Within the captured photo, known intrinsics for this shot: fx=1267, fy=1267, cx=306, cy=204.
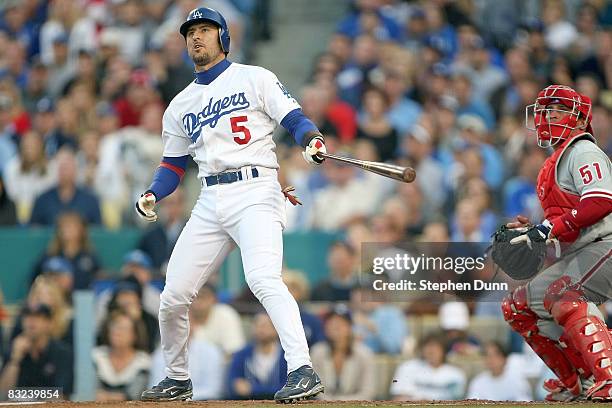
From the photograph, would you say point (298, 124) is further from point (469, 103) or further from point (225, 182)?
point (469, 103)

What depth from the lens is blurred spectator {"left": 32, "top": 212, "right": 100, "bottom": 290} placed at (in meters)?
10.2

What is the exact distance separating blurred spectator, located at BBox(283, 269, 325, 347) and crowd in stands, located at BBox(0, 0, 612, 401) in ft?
0.06

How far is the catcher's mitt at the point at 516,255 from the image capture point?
6.79 meters

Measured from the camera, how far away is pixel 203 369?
8.98 meters

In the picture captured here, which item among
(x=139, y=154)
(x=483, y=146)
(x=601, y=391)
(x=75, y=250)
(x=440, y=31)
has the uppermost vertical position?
(x=440, y=31)

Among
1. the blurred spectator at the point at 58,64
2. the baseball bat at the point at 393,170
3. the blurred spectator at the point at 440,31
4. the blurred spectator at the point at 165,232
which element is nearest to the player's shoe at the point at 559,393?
the baseball bat at the point at 393,170

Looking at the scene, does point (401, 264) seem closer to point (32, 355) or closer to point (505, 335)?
point (505, 335)

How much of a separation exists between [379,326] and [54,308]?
2.39 meters

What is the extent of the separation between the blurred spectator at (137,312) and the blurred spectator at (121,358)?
2 cm

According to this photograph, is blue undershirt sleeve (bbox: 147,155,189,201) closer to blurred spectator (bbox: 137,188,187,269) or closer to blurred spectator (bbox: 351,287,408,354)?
blurred spectator (bbox: 351,287,408,354)

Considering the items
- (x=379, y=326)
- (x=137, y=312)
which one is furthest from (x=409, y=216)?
(x=137, y=312)

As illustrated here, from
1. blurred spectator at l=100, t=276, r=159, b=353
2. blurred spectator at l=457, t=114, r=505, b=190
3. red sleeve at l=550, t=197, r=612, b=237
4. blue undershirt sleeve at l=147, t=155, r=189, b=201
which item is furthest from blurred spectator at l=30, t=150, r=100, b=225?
red sleeve at l=550, t=197, r=612, b=237

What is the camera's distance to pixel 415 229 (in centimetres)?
1041

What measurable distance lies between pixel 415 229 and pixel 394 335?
5.12 feet
